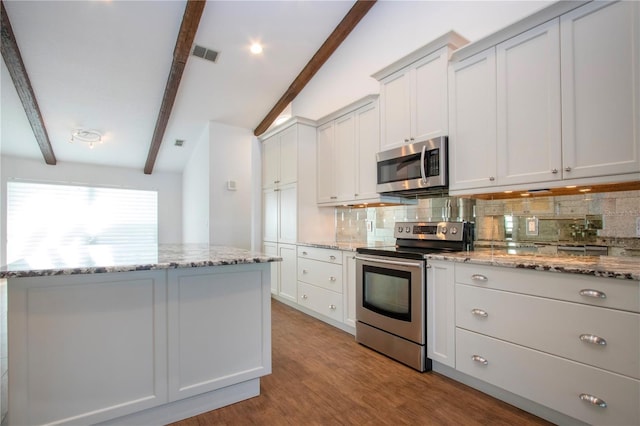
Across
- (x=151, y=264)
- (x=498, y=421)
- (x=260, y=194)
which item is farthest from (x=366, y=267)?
(x=260, y=194)

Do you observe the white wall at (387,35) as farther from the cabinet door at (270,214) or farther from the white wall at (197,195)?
the white wall at (197,195)

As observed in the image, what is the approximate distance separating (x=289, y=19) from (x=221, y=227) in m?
3.18

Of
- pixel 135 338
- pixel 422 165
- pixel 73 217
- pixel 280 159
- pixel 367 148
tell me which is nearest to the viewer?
pixel 135 338

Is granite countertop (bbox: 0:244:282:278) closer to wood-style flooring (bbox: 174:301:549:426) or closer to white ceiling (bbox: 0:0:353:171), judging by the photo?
wood-style flooring (bbox: 174:301:549:426)

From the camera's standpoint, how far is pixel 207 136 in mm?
5141

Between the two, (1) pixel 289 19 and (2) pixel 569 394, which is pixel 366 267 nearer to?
(2) pixel 569 394

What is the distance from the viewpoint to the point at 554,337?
1.67 m

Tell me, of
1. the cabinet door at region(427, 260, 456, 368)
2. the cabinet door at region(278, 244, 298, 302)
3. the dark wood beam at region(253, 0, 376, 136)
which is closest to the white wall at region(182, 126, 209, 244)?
the dark wood beam at region(253, 0, 376, 136)

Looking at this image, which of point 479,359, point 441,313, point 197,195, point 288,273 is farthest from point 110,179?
point 479,359

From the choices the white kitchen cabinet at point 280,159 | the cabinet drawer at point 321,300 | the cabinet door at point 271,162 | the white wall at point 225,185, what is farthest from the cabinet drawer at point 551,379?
the white wall at point 225,185

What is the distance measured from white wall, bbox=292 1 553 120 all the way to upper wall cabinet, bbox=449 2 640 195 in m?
0.38

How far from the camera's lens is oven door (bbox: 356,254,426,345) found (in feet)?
7.64

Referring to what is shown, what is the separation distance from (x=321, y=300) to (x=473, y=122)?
2.28 metres

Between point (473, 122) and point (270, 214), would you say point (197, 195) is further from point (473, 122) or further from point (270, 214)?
point (473, 122)
